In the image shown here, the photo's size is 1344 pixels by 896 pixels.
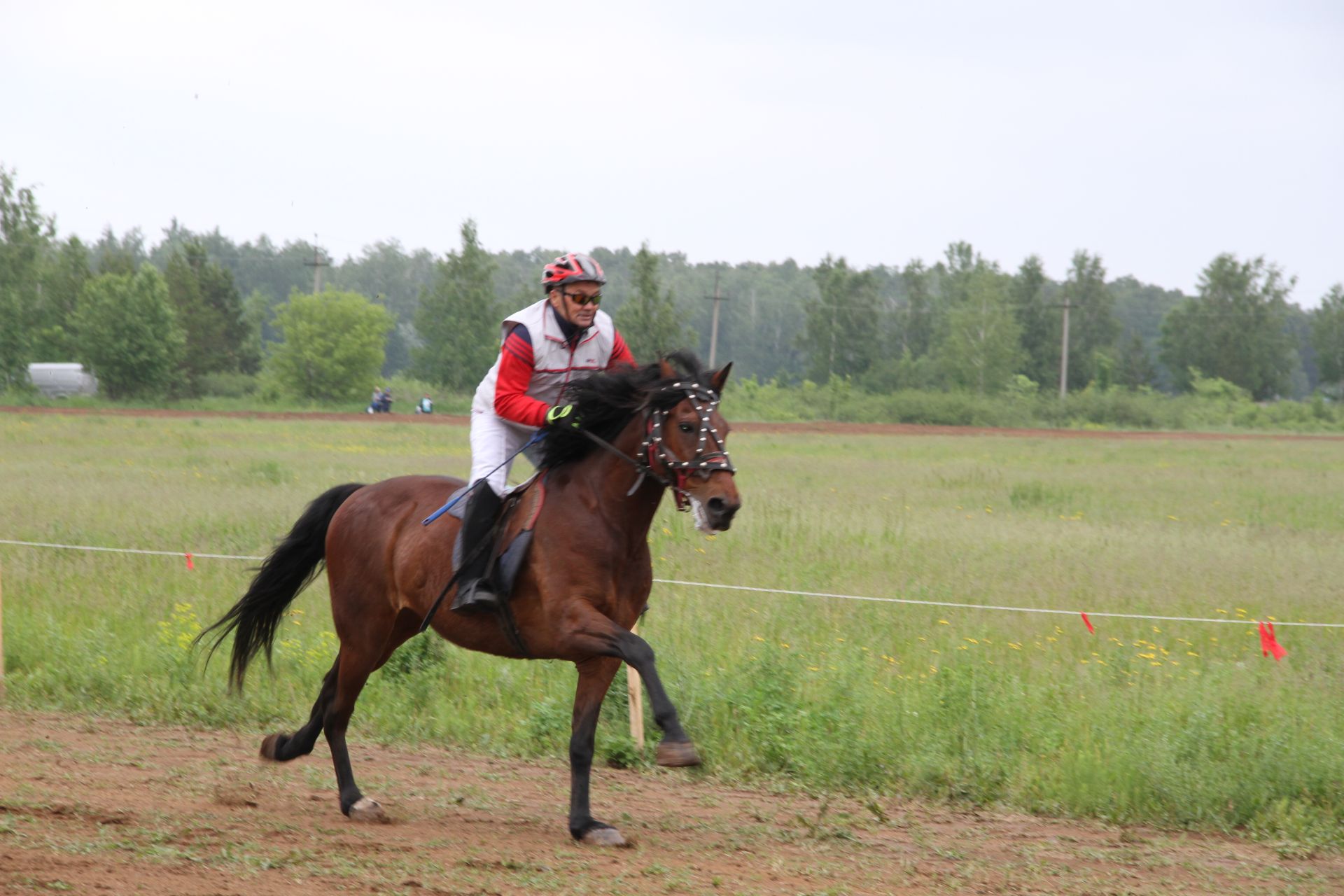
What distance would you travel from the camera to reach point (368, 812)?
20.5ft

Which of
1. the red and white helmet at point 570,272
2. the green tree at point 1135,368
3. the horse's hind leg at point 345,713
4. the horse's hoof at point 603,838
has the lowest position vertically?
the horse's hoof at point 603,838

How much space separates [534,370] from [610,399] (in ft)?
1.92

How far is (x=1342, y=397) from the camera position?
86062 mm

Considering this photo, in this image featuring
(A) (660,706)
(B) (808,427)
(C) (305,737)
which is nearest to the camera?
(A) (660,706)

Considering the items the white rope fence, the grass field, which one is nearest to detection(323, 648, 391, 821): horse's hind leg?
the grass field

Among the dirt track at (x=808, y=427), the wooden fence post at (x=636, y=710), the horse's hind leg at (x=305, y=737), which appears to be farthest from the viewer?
the dirt track at (x=808, y=427)

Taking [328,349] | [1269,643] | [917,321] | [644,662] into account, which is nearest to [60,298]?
[328,349]

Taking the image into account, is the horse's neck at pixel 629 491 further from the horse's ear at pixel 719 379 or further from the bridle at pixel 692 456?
the horse's ear at pixel 719 379

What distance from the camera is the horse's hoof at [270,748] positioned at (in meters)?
6.93

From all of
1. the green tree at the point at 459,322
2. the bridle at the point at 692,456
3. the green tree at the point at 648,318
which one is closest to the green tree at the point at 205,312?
the green tree at the point at 459,322

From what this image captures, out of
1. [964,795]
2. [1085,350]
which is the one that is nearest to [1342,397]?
[1085,350]

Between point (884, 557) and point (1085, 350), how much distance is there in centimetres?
8297

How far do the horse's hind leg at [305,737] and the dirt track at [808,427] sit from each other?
3727 cm

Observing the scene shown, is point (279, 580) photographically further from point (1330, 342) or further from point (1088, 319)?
point (1330, 342)
